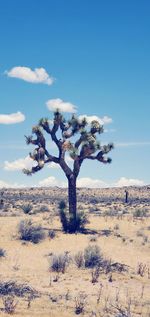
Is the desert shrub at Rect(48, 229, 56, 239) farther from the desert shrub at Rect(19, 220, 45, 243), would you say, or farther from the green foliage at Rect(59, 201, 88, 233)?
the green foliage at Rect(59, 201, 88, 233)

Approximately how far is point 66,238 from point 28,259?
6.03 meters

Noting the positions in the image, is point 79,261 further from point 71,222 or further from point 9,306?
point 71,222

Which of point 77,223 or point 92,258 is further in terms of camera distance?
point 77,223

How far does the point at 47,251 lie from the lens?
65.3ft

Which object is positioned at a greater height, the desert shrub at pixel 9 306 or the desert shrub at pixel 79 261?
the desert shrub at pixel 79 261

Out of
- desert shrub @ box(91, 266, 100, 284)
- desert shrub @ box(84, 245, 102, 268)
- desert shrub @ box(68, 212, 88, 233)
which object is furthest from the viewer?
desert shrub @ box(68, 212, 88, 233)

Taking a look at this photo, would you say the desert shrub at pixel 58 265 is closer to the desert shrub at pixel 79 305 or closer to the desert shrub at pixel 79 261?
the desert shrub at pixel 79 261

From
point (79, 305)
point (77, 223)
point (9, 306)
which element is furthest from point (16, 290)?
point (77, 223)

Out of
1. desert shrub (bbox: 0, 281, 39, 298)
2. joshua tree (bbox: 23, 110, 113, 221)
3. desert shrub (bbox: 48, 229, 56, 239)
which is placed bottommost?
desert shrub (bbox: 0, 281, 39, 298)

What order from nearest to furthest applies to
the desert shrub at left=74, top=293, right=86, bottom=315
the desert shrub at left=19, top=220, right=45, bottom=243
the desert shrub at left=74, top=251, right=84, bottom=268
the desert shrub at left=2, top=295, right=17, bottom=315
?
the desert shrub at left=2, top=295, right=17, bottom=315 → the desert shrub at left=74, top=293, right=86, bottom=315 → the desert shrub at left=74, top=251, right=84, bottom=268 → the desert shrub at left=19, top=220, right=45, bottom=243

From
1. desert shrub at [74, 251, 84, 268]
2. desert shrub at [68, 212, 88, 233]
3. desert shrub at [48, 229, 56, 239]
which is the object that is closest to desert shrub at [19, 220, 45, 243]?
desert shrub at [48, 229, 56, 239]

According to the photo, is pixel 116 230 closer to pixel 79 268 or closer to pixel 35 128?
pixel 35 128

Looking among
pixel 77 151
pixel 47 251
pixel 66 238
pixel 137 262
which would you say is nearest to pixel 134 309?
pixel 137 262

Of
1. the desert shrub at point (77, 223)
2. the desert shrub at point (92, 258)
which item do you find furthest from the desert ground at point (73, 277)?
the desert shrub at point (77, 223)
